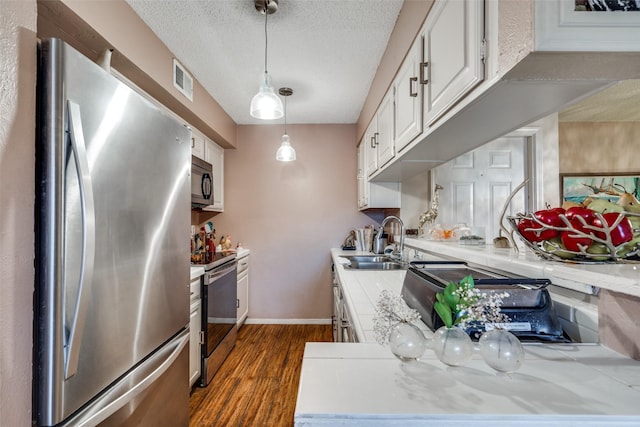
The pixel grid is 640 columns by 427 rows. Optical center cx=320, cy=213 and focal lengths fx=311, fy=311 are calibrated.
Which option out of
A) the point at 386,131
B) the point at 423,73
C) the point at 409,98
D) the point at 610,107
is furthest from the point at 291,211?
the point at 610,107

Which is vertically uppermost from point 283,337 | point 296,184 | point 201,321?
point 296,184

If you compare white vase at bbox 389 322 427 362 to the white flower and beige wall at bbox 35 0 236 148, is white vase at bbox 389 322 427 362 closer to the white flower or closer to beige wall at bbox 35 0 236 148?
the white flower

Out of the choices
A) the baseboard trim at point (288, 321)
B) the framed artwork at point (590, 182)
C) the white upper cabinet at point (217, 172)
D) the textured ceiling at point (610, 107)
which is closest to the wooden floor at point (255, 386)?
the baseboard trim at point (288, 321)

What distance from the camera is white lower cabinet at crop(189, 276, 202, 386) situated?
6.99 ft

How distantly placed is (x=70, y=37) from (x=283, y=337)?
299cm

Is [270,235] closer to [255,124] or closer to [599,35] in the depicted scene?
[255,124]

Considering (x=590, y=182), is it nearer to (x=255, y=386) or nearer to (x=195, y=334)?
(x=255, y=386)

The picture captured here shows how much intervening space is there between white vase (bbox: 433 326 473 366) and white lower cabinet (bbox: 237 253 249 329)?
9.76 ft

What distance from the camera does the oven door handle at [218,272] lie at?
90.4 inches

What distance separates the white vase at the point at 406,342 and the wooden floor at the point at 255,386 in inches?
62.4

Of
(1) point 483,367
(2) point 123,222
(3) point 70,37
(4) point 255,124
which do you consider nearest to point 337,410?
(1) point 483,367

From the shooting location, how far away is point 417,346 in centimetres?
66

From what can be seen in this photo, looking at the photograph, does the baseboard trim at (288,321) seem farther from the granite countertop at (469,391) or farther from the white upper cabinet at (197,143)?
the granite countertop at (469,391)

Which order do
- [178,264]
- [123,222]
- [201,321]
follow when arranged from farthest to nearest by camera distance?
[201,321]
[178,264]
[123,222]
